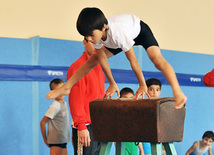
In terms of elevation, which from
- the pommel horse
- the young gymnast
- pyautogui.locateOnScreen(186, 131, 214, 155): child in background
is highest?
the young gymnast

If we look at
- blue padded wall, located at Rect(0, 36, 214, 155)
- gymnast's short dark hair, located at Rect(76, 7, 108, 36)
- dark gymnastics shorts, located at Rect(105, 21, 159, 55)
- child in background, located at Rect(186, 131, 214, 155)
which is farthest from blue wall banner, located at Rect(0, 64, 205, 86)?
gymnast's short dark hair, located at Rect(76, 7, 108, 36)

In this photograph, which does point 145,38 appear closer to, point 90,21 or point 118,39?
point 118,39

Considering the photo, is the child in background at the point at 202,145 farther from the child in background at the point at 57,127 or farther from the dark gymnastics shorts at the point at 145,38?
the dark gymnastics shorts at the point at 145,38

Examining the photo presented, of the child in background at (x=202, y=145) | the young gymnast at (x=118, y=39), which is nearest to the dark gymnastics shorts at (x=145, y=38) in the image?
the young gymnast at (x=118, y=39)

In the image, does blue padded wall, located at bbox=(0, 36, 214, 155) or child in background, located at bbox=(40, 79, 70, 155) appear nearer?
child in background, located at bbox=(40, 79, 70, 155)

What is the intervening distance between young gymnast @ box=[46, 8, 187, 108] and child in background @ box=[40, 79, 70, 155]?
1.29 m

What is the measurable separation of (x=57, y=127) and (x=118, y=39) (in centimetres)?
206

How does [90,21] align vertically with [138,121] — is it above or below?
above

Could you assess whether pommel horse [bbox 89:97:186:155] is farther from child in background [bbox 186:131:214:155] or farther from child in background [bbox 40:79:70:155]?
child in background [bbox 186:131:214:155]

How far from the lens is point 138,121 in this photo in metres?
2.93

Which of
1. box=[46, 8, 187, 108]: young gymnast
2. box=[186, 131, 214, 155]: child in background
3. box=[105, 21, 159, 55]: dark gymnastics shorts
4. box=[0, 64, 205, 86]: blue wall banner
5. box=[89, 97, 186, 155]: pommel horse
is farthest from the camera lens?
box=[186, 131, 214, 155]: child in background

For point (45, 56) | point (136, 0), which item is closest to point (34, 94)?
point (45, 56)

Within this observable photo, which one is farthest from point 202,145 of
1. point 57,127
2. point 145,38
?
point 145,38

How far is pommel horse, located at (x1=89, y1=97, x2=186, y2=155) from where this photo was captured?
2842 mm
